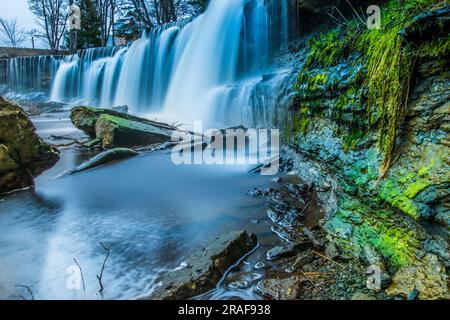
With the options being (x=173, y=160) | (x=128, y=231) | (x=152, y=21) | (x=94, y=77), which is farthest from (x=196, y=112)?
(x=152, y=21)

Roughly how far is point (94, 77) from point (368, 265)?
22.9 meters

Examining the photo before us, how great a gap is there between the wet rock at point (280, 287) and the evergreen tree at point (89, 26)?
33.0 m

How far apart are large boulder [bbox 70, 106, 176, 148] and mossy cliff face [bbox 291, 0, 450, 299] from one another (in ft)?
17.4

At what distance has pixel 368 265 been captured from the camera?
2094 mm

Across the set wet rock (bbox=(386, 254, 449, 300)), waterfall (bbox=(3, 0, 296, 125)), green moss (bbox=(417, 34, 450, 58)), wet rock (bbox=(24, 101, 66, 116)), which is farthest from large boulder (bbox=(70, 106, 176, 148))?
wet rock (bbox=(24, 101, 66, 116))

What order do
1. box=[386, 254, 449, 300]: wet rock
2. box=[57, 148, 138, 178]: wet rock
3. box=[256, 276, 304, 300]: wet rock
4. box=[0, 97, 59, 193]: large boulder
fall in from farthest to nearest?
box=[57, 148, 138, 178]: wet rock, box=[0, 97, 59, 193]: large boulder, box=[256, 276, 304, 300]: wet rock, box=[386, 254, 449, 300]: wet rock

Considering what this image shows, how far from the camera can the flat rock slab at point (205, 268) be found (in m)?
1.97

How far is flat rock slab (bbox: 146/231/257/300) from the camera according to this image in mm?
1969

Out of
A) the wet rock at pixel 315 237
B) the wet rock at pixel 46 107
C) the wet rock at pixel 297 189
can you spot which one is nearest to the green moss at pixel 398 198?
the wet rock at pixel 315 237

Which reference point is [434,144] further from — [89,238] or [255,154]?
[255,154]

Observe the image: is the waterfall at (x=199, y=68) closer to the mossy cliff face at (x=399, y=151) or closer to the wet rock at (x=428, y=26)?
the mossy cliff face at (x=399, y=151)

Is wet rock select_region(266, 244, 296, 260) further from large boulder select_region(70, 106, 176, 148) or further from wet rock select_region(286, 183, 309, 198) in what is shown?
large boulder select_region(70, 106, 176, 148)

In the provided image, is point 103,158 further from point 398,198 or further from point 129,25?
point 129,25

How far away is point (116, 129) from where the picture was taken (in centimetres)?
682
